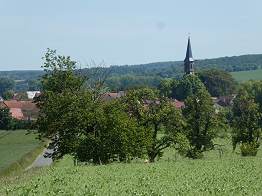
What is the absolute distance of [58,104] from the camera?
1761 inches

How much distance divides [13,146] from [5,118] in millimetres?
33188

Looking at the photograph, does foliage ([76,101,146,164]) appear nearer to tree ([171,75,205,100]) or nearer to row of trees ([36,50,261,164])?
row of trees ([36,50,261,164])

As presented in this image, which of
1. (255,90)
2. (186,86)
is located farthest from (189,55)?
(255,90)

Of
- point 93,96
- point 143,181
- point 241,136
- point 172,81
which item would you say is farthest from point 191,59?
point 143,181

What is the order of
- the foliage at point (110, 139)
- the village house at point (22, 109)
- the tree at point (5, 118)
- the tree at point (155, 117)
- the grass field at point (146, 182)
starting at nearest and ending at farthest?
the grass field at point (146, 182), the foliage at point (110, 139), the tree at point (155, 117), the tree at point (5, 118), the village house at point (22, 109)

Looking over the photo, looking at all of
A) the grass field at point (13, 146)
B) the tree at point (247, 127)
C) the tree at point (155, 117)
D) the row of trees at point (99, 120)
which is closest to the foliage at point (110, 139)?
the row of trees at point (99, 120)

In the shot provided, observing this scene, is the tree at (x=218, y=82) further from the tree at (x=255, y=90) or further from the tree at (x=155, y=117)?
the tree at (x=155, y=117)

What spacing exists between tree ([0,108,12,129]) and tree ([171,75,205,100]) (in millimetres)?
45923

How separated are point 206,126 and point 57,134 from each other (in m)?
18.2

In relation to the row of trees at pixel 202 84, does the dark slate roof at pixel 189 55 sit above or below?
above

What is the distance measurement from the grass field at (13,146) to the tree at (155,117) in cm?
1027

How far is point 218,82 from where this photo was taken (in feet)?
563

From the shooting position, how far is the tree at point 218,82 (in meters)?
165

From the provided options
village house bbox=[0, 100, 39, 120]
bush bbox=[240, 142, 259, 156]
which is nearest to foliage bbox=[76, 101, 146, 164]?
bush bbox=[240, 142, 259, 156]
